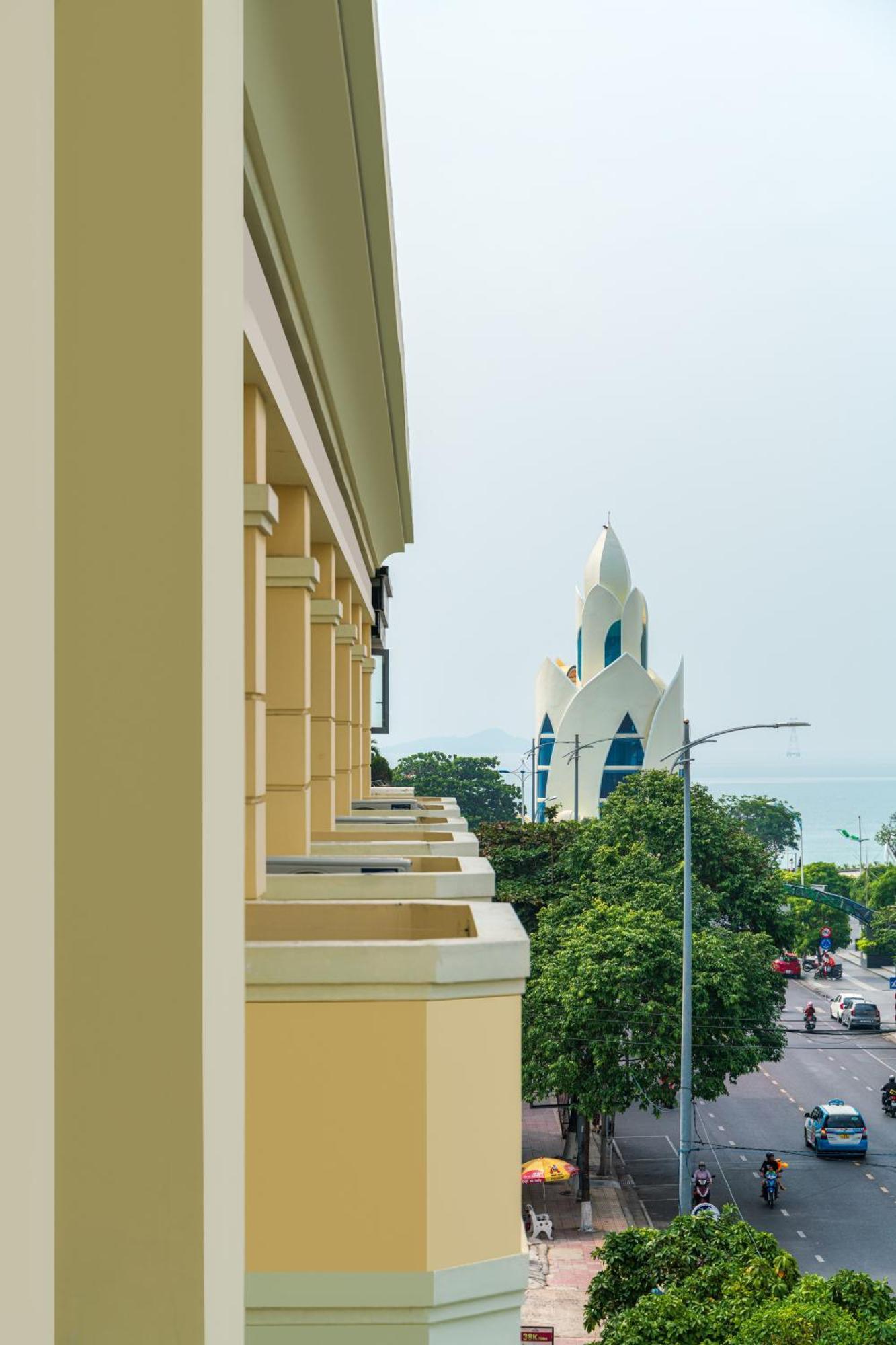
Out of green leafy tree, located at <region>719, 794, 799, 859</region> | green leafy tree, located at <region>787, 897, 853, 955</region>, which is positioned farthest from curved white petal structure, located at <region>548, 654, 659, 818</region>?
green leafy tree, located at <region>719, 794, 799, 859</region>

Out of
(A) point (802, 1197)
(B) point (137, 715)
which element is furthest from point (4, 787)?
(A) point (802, 1197)

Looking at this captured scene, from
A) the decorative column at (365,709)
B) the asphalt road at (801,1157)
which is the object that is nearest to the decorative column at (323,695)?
the decorative column at (365,709)

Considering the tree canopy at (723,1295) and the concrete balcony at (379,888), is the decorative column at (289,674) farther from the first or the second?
the tree canopy at (723,1295)

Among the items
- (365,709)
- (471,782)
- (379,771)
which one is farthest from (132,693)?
(471,782)

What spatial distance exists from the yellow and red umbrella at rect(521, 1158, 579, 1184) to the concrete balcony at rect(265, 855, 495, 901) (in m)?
22.8

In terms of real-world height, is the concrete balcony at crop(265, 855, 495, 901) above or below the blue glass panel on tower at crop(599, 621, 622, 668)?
below

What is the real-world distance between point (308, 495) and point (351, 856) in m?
2.33

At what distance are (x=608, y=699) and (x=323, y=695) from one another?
6481cm

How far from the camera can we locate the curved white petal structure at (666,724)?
7338 cm

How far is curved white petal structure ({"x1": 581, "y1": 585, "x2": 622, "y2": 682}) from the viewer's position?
3004 inches

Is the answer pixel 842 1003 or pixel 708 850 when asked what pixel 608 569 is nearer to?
pixel 842 1003

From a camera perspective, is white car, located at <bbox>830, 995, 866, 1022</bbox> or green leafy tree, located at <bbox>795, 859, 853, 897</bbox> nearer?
white car, located at <bbox>830, 995, 866, 1022</bbox>

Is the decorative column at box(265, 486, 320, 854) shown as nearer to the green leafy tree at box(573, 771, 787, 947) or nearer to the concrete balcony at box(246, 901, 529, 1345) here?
the concrete balcony at box(246, 901, 529, 1345)

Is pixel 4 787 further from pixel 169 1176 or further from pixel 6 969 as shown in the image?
→ pixel 169 1176
